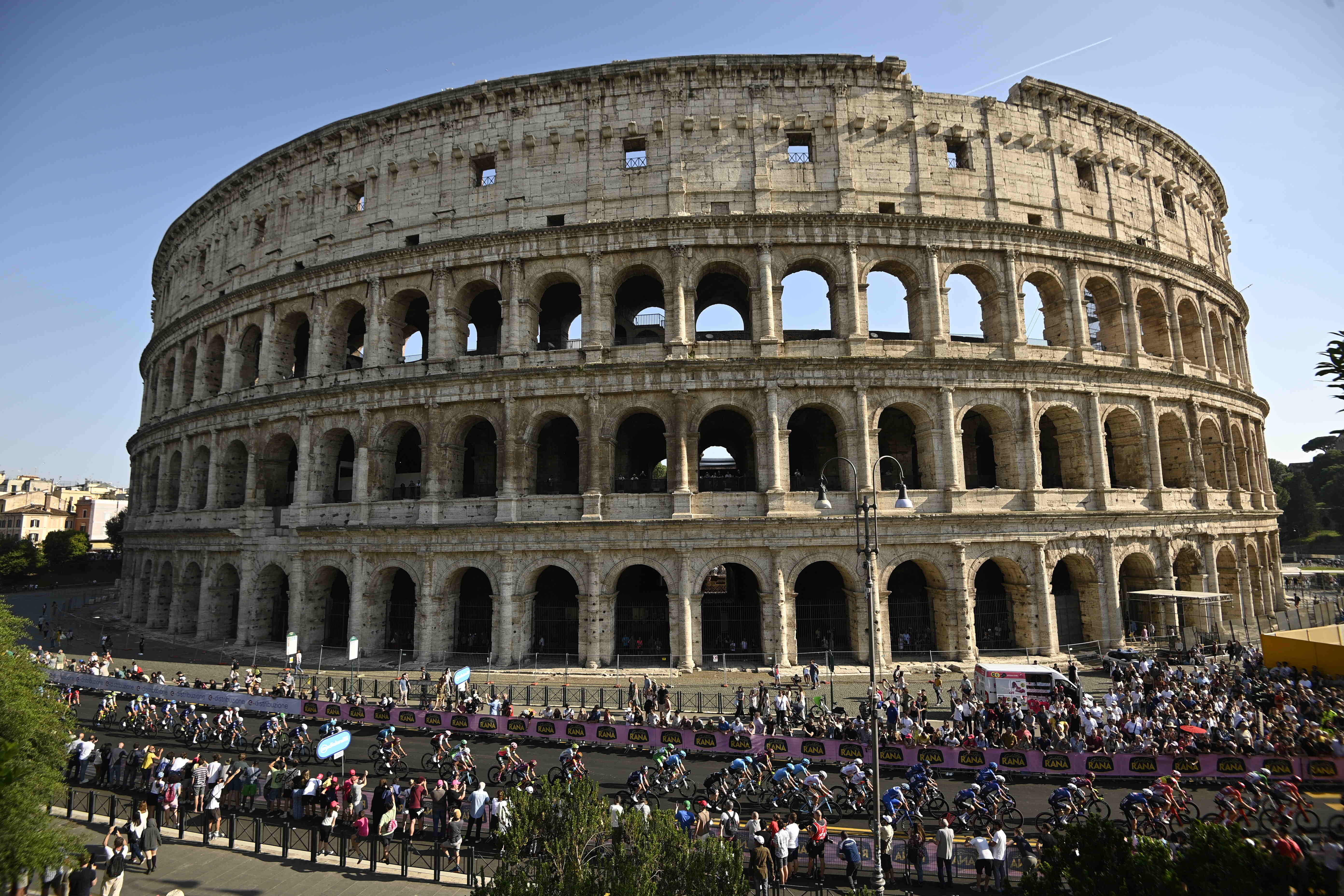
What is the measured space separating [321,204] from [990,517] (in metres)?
33.1

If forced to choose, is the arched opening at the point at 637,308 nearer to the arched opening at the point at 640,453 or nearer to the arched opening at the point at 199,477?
the arched opening at the point at 640,453

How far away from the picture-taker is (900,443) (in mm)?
28578

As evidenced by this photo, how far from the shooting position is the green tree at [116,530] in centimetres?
6862

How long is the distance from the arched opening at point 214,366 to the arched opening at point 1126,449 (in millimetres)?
43990

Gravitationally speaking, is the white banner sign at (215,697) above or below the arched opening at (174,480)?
below

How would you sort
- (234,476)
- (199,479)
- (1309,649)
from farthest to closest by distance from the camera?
(199,479) < (234,476) < (1309,649)

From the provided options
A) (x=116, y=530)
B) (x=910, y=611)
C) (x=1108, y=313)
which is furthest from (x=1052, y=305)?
(x=116, y=530)

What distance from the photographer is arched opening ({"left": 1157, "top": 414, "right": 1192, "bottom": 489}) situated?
28359mm

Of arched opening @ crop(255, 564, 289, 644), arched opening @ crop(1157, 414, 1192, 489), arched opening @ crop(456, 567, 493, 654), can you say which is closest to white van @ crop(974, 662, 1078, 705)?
arched opening @ crop(1157, 414, 1192, 489)

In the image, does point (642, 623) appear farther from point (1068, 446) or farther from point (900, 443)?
point (1068, 446)

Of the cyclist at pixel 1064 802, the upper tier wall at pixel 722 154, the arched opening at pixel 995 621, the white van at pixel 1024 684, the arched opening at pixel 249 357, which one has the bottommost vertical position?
the cyclist at pixel 1064 802

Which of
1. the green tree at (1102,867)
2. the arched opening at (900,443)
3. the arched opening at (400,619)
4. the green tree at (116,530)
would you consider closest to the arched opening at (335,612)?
the arched opening at (400,619)

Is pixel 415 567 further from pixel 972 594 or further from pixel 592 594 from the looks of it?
pixel 972 594

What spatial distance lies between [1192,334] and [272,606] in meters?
46.9
